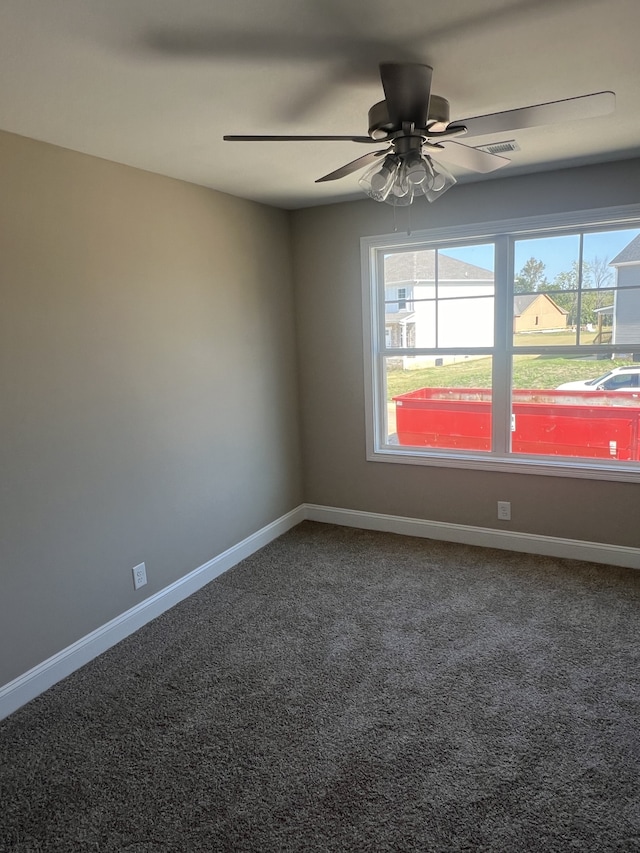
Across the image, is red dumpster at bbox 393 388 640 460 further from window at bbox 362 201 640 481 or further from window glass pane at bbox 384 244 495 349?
window glass pane at bbox 384 244 495 349

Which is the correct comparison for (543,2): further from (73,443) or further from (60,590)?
(60,590)

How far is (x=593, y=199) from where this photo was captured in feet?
10.3

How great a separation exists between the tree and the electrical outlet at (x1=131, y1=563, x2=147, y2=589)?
9.24 ft

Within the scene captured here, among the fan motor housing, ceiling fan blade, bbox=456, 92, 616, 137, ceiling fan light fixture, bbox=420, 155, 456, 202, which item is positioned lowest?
ceiling fan light fixture, bbox=420, 155, 456, 202

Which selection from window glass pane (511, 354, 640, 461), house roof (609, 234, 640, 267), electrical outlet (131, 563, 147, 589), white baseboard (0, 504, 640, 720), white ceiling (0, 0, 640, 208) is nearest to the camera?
white ceiling (0, 0, 640, 208)

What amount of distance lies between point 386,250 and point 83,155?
2055 millimetres

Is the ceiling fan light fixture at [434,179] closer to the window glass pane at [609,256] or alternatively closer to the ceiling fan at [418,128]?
the ceiling fan at [418,128]

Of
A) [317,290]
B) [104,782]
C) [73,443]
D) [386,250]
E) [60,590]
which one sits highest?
[386,250]

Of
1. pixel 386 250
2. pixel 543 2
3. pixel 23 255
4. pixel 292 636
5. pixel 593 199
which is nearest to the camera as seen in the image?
pixel 543 2

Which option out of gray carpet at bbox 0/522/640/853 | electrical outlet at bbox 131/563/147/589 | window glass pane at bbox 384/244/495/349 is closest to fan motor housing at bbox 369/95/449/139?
window glass pane at bbox 384/244/495/349

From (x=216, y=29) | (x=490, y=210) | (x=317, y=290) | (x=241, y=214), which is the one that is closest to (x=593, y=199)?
(x=490, y=210)

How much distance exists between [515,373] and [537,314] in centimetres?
39

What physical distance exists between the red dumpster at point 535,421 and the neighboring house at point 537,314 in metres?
0.42

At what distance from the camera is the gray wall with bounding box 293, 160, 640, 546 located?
3283 millimetres
